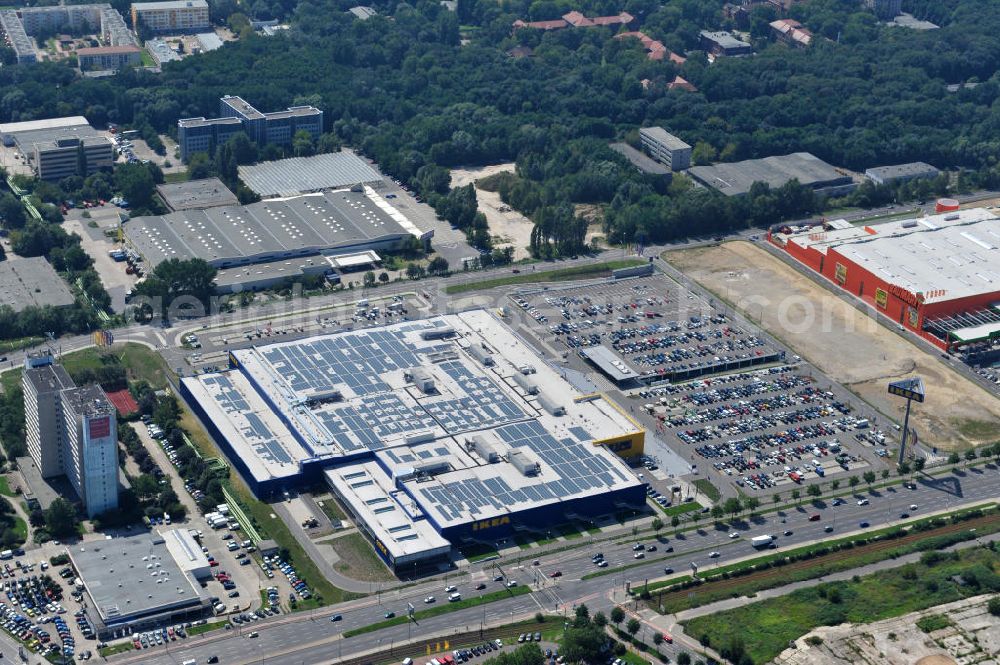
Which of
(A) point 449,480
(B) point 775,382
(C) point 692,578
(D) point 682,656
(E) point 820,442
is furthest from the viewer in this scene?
(B) point 775,382

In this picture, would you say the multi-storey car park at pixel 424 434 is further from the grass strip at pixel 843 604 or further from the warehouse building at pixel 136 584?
the grass strip at pixel 843 604

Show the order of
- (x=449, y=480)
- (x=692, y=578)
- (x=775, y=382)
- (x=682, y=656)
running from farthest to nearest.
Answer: (x=775, y=382), (x=449, y=480), (x=692, y=578), (x=682, y=656)

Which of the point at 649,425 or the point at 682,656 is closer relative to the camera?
the point at 682,656

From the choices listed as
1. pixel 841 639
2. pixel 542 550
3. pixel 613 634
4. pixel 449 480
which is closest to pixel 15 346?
pixel 449 480

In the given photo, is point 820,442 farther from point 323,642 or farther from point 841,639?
point 323,642

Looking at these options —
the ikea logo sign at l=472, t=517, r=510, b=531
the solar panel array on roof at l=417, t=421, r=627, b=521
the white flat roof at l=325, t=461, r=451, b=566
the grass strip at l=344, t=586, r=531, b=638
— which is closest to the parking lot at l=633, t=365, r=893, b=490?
the solar panel array on roof at l=417, t=421, r=627, b=521

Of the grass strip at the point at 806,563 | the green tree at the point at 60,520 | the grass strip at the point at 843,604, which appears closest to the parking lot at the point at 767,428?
the grass strip at the point at 806,563

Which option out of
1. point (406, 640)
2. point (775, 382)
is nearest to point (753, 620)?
point (406, 640)

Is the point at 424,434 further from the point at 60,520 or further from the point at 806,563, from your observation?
the point at 806,563
